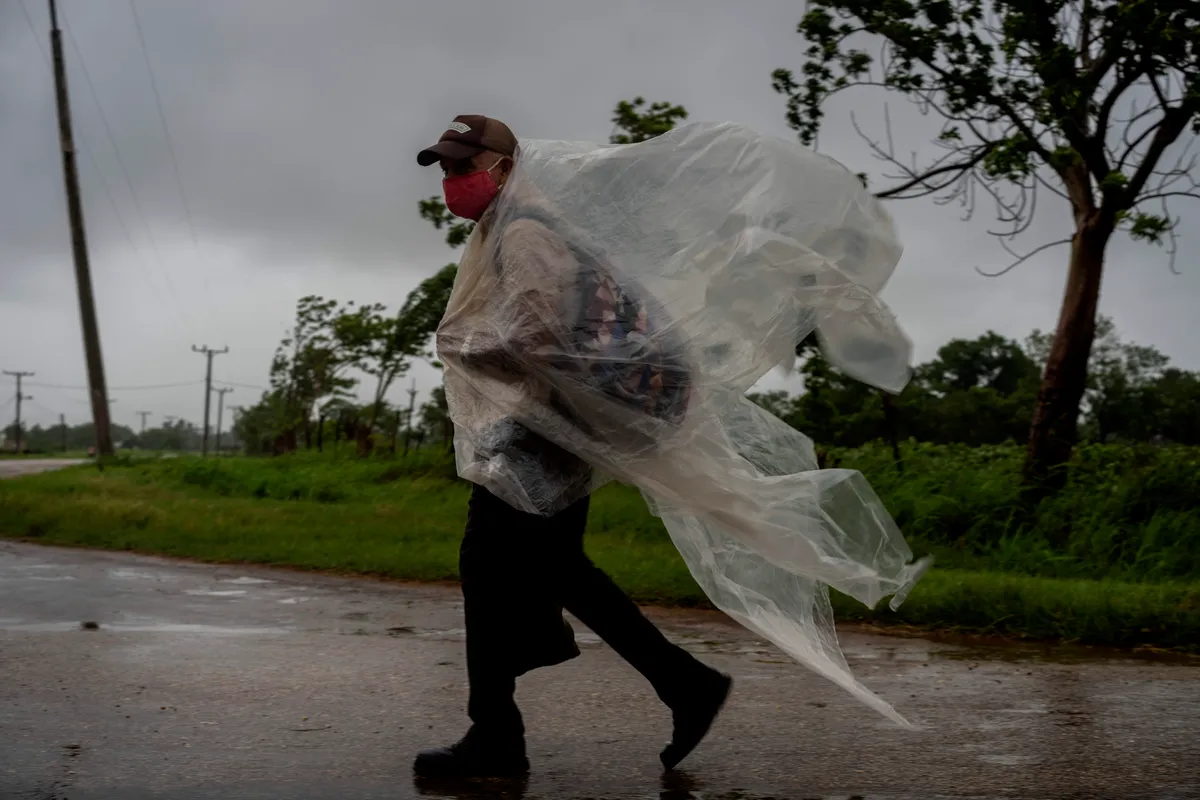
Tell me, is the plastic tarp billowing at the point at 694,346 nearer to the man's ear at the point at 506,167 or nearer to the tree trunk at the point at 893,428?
the man's ear at the point at 506,167

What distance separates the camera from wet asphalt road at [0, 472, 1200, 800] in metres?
3.30

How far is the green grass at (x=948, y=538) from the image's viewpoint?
657 cm

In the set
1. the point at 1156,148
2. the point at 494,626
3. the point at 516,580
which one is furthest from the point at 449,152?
the point at 1156,148

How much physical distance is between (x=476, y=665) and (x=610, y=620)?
396 millimetres

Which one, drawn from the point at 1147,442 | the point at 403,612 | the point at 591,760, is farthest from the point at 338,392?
the point at 591,760

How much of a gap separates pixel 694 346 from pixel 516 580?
32.2 inches

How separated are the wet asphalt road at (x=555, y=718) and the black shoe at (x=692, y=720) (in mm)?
77

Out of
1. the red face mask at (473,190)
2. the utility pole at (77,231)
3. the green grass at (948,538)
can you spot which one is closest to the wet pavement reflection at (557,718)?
the green grass at (948,538)

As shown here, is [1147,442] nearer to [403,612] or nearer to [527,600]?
[403,612]

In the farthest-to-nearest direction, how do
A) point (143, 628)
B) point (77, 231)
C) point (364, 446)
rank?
1. point (364, 446)
2. point (77, 231)
3. point (143, 628)

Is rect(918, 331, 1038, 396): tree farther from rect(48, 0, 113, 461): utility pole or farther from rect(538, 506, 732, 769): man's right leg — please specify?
rect(538, 506, 732, 769): man's right leg

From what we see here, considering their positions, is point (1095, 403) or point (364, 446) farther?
point (1095, 403)

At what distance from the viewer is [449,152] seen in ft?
11.3

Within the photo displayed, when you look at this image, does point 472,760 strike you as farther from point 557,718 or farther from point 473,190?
point 473,190
